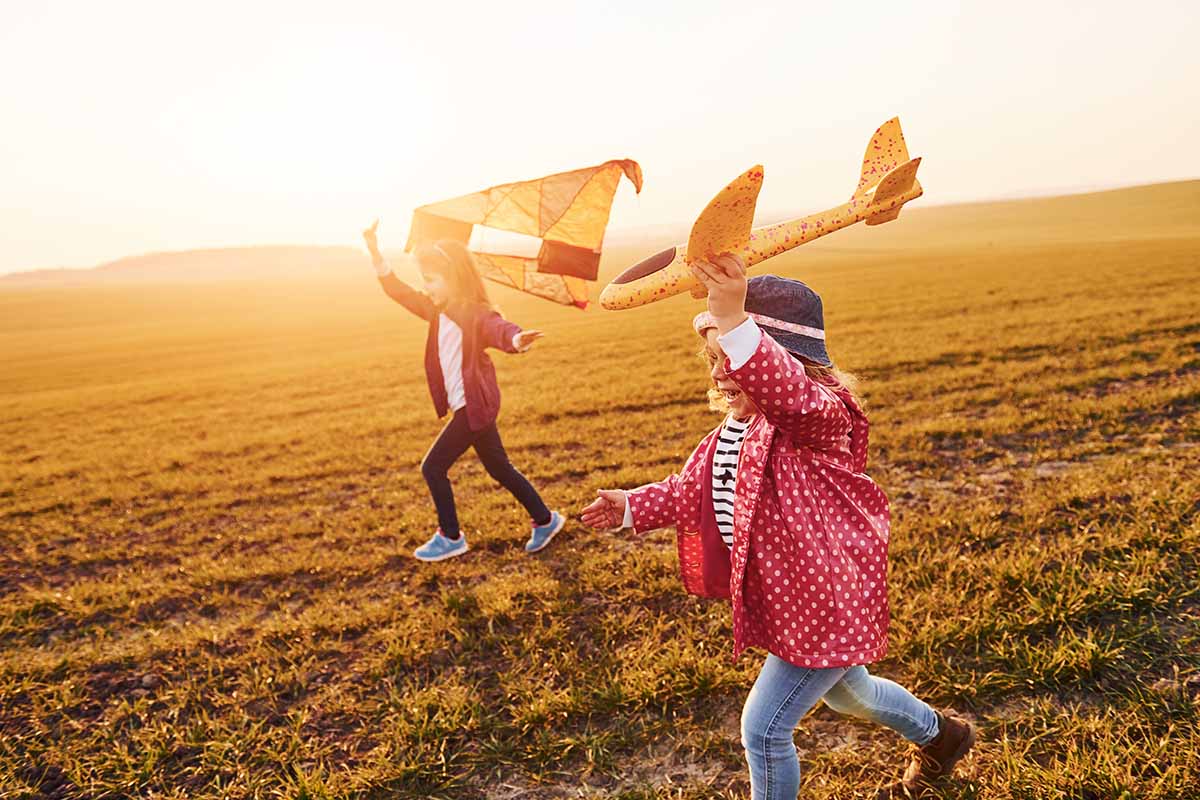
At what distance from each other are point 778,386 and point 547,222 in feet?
7.26

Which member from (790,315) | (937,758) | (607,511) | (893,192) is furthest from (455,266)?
(937,758)

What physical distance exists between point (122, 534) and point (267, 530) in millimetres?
1808

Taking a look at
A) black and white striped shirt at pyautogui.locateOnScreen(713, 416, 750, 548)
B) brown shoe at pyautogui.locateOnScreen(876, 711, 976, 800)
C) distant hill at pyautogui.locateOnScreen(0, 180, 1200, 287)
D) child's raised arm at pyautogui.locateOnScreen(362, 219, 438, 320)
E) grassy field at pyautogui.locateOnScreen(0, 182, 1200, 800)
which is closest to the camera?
black and white striped shirt at pyautogui.locateOnScreen(713, 416, 750, 548)

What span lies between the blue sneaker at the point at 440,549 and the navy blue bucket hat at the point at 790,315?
3.86 m

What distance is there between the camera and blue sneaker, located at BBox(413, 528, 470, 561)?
5383 millimetres

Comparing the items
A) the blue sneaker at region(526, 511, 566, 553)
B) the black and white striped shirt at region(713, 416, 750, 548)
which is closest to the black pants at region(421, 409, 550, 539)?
the blue sneaker at region(526, 511, 566, 553)

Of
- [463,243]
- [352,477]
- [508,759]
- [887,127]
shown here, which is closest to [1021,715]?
[508,759]

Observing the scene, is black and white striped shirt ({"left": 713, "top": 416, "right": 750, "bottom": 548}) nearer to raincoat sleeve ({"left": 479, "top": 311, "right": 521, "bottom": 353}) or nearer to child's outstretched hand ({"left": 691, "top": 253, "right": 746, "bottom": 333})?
child's outstretched hand ({"left": 691, "top": 253, "right": 746, "bottom": 333})

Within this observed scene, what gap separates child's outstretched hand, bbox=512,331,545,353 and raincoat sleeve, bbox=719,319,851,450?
2.65 m

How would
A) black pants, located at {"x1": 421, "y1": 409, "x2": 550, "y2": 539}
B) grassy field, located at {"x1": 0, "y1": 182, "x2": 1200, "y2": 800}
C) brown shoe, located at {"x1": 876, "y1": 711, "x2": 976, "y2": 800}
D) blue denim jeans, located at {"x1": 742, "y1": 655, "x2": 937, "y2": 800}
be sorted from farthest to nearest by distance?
black pants, located at {"x1": 421, "y1": 409, "x2": 550, "y2": 539}, grassy field, located at {"x1": 0, "y1": 182, "x2": 1200, "y2": 800}, brown shoe, located at {"x1": 876, "y1": 711, "x2": 976, "y2": 800}, blue denim jeans, located at {"x1": 742, "y1": 655, "x2": 937, "y2": 800}

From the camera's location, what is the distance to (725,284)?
174 centimetres

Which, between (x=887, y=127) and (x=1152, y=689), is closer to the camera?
(x=887, y=127)

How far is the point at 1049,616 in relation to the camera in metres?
3.69

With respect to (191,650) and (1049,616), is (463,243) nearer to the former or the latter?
(191,650)
